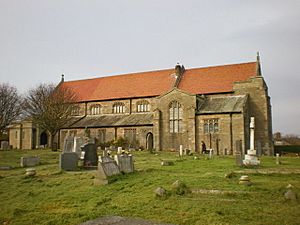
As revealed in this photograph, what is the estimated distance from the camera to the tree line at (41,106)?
141 ft

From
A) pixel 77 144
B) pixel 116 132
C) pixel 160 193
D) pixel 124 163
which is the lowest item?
pixel 160 193

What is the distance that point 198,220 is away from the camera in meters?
7.18

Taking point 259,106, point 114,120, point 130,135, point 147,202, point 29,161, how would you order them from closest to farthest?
point 147,202, point 29,161, point 259,106, point 130,135, point 114,120

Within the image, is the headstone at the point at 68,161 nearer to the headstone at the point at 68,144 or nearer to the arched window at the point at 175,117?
the headstone at the point at 68,144

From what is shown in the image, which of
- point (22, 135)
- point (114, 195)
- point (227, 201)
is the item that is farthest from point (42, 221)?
point (22, 135)

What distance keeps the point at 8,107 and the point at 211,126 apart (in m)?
32.5

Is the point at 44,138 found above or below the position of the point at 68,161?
above

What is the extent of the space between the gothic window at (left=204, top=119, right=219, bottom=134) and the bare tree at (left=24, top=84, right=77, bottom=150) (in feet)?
70.3

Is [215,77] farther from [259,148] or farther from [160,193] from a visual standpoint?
[160,193]

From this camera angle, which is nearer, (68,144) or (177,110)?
(68,144)

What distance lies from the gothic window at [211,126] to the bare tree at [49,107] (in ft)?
70.3

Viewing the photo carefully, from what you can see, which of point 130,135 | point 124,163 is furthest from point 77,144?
point 130,135

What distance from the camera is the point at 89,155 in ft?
63.1

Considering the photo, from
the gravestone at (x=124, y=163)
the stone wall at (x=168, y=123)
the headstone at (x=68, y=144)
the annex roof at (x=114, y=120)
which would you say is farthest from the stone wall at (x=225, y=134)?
the gravestone at (x=124, y=163)
